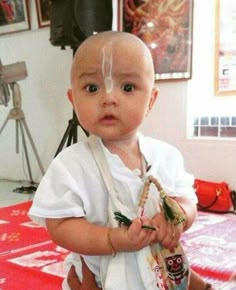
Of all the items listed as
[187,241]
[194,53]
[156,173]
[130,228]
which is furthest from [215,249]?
[194,53]

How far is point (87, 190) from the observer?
779 mm

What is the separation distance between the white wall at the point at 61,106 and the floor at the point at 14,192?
13cm

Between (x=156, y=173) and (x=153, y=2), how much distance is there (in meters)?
2.13

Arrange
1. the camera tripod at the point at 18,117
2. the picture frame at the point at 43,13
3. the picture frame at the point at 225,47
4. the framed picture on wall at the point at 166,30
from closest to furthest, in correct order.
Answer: the picture frame at the point at 225,47, the framed picture on wall at the point at 166,30, the camera tripod at the point at 18,117, the picture frame at the point at 43,13

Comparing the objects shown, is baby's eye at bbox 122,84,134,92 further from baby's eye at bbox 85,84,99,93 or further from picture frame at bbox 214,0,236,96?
picture frame at bbox 214,0,236,96

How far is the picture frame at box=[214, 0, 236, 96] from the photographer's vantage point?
255 centimetres

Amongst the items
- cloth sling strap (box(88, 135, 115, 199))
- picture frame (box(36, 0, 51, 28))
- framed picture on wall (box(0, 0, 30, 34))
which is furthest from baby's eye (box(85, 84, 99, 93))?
framed picture on wall (box(0, 0, 30, 34))

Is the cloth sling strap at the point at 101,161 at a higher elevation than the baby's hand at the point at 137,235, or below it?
higher

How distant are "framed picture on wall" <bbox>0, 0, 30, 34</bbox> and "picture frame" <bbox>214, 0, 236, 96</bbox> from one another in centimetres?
156

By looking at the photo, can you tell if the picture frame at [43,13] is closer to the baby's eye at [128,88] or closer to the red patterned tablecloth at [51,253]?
the red patterned tablecloth at [51,253]

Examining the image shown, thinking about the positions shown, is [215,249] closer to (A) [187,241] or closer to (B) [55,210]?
(A) [187,241]

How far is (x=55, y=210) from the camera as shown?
0.74 meters

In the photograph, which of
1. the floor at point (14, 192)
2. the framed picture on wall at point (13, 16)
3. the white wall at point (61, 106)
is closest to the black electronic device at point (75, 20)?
the white wall at point (61, 106)

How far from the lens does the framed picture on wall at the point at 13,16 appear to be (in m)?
3.45
